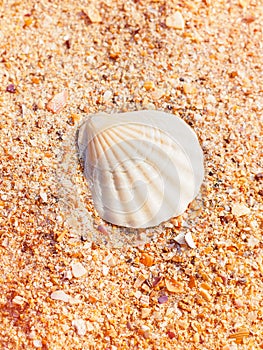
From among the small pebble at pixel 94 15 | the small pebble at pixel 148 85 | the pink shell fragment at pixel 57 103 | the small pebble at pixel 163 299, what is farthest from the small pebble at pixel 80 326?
the small pebble at pixel 94 15

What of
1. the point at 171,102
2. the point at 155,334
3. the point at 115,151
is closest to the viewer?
the point at 155,334

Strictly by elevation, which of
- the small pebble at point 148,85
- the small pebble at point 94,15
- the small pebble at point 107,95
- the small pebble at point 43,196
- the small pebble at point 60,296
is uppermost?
the small pebble at point 94,15

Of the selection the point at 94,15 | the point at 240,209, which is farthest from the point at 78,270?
the point at 94,15

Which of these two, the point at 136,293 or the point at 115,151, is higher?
the point at 115,151

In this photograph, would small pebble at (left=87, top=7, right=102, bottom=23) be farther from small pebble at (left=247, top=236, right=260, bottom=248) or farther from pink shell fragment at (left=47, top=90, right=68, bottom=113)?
small pebble at (left=247, top=236, right=260, bottom=248)

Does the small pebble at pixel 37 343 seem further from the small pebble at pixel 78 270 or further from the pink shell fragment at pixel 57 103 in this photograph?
the pink shell fragment at pixel 57 103

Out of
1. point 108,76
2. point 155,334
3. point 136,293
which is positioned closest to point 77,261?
point 136,293

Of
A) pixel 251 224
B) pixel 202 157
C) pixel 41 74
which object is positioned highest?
pixel 41 74

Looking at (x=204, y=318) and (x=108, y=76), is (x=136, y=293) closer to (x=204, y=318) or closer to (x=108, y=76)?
(x=204, y=318)
